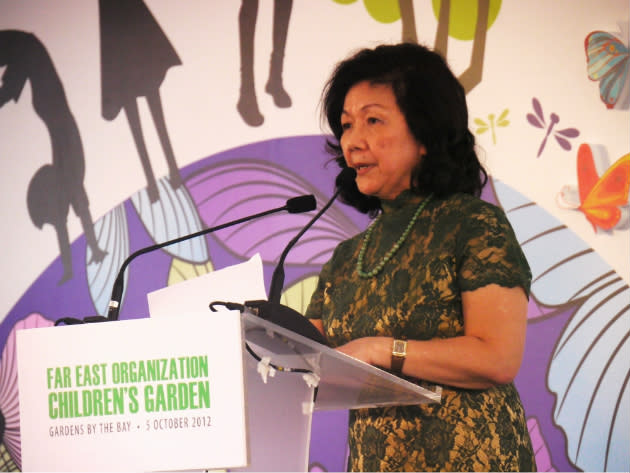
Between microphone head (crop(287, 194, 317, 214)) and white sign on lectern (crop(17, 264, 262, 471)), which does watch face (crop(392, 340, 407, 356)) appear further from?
white sign on lectern (crop(17, 264, 262, 471))

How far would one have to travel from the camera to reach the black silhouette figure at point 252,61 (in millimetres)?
3316

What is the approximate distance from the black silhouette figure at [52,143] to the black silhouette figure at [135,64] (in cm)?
20

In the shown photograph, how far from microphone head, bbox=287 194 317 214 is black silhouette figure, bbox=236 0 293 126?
1.65m

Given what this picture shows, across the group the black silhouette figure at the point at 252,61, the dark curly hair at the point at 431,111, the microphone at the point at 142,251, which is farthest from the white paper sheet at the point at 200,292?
the black silhouette figure at the point at 252,61

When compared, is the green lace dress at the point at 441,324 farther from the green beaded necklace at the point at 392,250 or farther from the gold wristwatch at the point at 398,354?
the gold wristwatch at the point at 398,354

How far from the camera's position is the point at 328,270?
2.05 meters

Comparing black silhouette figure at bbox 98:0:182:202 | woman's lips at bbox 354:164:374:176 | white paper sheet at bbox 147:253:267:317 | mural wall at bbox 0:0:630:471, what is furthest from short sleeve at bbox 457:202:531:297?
black silhouette figure at bbox 98:0:182:202

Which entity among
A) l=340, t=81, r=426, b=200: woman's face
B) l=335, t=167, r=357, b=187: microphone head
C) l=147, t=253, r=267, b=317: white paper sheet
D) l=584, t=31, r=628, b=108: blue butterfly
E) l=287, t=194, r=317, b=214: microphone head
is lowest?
l=147, t=253, r=267, b=317: white paper sheet

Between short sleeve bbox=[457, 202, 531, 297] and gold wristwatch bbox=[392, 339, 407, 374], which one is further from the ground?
short sleeve bbox=[457, 202, 531, 297]

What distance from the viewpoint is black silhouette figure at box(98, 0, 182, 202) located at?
343 centimetres

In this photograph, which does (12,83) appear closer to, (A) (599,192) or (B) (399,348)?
(A) (599,192)

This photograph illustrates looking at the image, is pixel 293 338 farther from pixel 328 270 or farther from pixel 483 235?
pixel 328 270

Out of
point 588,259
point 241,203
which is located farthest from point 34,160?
point 588,259

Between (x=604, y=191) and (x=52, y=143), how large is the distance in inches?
87.2
